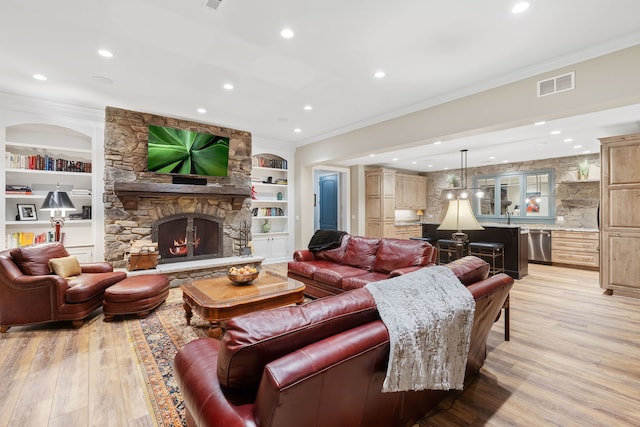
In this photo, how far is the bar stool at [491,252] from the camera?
526 cm

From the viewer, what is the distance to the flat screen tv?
4.96 metres

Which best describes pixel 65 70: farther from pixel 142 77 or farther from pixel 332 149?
pixel 332 149

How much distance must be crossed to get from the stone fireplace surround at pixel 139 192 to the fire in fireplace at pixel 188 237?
3.6 inches

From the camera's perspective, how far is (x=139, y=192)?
4.72m

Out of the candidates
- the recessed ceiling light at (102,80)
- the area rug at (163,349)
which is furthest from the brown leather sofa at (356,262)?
the recessed ceiling light at (102,80)

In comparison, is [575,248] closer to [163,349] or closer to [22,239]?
[163,349]

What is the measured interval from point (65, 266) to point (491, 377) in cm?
441

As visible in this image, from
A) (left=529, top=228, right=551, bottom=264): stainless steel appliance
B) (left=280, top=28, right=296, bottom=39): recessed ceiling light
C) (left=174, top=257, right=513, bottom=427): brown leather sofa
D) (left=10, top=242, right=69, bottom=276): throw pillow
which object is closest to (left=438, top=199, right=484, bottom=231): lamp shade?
(left=174, top=257, right=513, bottom=427): brown leather sofa

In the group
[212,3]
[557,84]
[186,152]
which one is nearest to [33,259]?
[186,152]

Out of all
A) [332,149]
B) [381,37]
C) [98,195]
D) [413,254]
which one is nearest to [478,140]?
[332,149]

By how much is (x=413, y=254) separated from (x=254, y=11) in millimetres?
2979

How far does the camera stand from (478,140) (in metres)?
5.56

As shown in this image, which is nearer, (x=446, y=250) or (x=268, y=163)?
(x=446, y=250)

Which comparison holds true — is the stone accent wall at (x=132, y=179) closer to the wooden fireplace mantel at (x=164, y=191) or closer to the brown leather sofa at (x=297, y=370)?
the wooden fireplace mantel at (x=164, y=191)
